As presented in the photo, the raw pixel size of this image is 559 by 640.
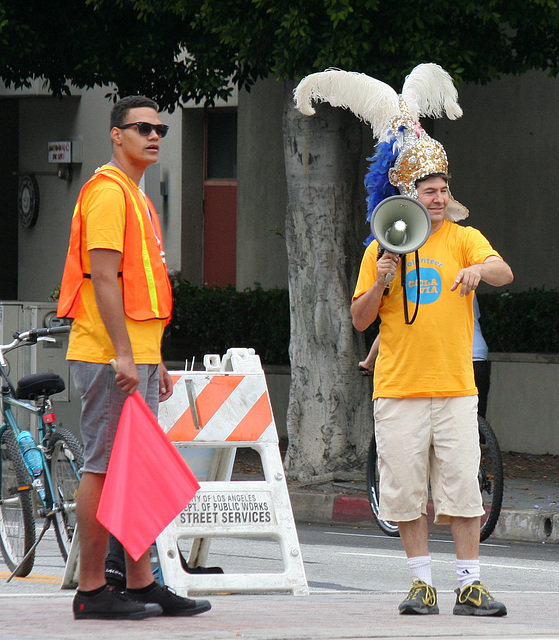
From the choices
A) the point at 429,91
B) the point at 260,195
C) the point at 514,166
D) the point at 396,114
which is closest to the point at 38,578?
the point at 396,114

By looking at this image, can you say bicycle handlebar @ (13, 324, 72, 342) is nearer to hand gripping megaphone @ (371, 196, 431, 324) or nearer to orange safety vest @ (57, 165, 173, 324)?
orange safety vest @ (57, 165, 173, 324)

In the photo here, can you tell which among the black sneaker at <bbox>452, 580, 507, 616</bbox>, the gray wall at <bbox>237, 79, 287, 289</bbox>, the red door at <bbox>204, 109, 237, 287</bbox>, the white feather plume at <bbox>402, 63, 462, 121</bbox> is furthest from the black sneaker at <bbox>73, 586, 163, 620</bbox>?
the red door at <bbox>204, 109, 237, 287</bbox>

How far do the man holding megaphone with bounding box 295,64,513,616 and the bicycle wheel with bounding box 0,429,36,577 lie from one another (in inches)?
101

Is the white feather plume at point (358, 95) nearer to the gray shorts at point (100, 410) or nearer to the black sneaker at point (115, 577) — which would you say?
the gray shorts at point (100, 410)

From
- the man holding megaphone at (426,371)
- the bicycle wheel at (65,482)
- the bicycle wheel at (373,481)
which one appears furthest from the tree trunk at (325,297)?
the man holding megaphone at (426,371)

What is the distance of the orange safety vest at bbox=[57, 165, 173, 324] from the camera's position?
5246mm

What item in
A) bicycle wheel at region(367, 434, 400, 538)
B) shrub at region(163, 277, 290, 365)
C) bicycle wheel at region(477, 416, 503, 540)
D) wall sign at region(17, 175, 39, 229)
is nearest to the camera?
bicycle wheel at region(477, 416, 503, 540)

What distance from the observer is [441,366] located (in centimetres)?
574

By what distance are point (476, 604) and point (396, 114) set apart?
2241 millimetres

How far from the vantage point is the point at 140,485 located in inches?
204

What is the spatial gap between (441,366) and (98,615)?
1770 mm

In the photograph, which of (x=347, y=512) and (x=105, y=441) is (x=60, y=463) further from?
(x=347, y=512)

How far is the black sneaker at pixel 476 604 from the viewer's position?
18.3 feet

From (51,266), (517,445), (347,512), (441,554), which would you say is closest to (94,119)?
(51,266)
